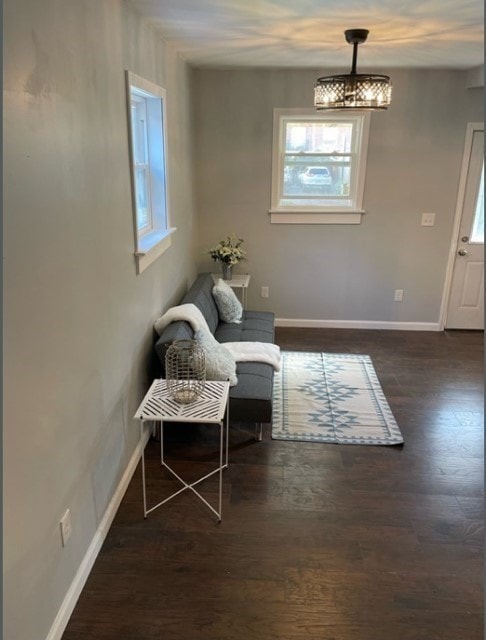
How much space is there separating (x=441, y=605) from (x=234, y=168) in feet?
13.1

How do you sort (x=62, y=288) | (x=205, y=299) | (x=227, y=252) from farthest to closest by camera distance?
Result: (x=227, y=252) → (x=205, y=299) → (x=62, y=288)

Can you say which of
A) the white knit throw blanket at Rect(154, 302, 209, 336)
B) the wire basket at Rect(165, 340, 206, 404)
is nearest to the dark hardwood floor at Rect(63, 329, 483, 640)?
the wire basket at Rect(165, 340, 206, 404)

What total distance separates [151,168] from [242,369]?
159cm

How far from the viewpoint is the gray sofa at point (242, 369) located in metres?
2.99

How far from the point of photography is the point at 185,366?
2.76m

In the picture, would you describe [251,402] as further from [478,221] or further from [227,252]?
[478,221]

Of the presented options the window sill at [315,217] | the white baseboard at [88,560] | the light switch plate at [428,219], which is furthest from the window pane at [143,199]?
the light switch plate at [428,219]

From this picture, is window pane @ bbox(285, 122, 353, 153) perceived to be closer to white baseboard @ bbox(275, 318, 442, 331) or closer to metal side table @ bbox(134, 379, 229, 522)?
white baseboard @ bbox(275, 318, 442, 331)

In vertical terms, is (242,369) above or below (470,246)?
below

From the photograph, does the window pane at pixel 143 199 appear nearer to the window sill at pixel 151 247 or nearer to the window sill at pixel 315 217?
the window sill at pixel 151 247

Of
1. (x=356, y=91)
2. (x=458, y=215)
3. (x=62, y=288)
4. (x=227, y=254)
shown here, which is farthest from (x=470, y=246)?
(x=62, y=288)

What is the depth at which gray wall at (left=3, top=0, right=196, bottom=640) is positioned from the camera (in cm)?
147

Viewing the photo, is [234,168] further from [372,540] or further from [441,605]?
[441,605]

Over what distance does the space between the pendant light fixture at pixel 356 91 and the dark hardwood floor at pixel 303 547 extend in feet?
6.96
